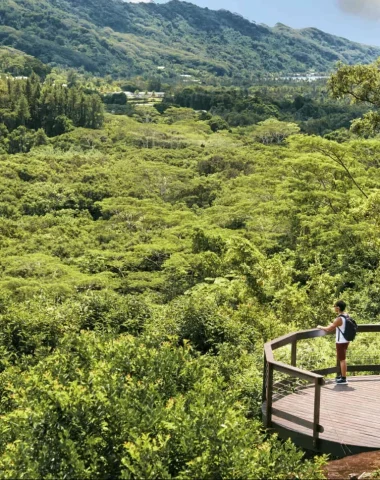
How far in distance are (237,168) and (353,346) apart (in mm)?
45654

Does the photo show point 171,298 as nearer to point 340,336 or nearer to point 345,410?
point 340,336

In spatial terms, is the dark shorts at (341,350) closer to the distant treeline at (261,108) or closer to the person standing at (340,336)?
the person standing at (340,336)

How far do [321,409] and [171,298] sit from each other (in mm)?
16840

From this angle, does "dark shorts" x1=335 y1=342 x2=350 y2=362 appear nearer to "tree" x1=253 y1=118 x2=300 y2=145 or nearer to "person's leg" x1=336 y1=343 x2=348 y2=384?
"person's leg" x1=336 y1=343 x2=348 y2=384

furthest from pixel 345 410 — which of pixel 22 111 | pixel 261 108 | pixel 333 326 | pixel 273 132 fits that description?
pixel 261 108

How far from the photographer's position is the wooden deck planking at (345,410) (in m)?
5.46

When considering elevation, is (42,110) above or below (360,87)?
below

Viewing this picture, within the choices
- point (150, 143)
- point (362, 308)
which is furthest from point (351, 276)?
point (150, 143)

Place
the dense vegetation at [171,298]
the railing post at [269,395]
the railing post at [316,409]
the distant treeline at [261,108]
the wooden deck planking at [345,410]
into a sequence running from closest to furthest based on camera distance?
the dense vegetation at [171,298] < the railing post at [316,409] < the wooden deck planking at [345,410] < the railing post at [269,395] < the distant treeline at [261,108]

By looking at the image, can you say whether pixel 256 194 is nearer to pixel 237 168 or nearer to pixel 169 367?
pixel 237 168

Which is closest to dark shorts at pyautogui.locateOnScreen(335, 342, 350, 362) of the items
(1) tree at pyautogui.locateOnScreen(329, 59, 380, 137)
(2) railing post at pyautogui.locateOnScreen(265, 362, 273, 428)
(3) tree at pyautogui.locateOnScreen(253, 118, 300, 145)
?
(2) railing post at pyautogui.locateOnScreen(265, 362, 273, 428)

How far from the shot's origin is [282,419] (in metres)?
5.85

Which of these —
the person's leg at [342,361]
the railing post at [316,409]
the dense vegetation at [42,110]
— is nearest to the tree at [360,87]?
the person's leg at [342,361]

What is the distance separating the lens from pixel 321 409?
6.02 meters
